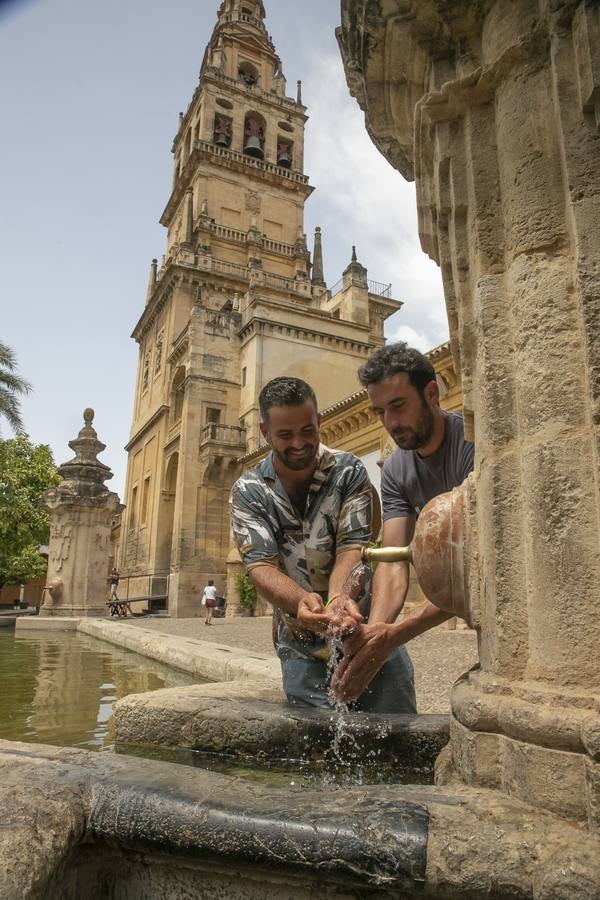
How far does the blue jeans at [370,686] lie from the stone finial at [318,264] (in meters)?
35.1

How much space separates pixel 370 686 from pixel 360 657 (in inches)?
25.8

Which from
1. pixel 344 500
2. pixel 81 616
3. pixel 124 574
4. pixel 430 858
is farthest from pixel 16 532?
pixel 430 858

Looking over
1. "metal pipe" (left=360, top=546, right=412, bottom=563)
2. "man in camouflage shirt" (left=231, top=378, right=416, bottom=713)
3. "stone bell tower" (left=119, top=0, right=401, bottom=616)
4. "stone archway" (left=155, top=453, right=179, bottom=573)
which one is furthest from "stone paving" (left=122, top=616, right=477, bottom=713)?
"stone archway" (left=155, top=453, right=179, bottom=573)

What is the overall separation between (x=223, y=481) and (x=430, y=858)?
26710 millimetres

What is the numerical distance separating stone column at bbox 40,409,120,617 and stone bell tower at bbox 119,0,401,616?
11.5m

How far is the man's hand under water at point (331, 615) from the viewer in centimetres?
219

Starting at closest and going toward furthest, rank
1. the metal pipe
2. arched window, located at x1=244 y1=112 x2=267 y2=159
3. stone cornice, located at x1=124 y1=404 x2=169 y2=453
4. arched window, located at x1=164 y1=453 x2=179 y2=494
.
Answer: the metal pipe, arched window, located at x1=164 y1=453 x2=179 y2=494, stone cornice, located at x1=124 y1=404 x2=169 y2=453, arched window, located at x1=244 y1=112 x2=267 y2=159

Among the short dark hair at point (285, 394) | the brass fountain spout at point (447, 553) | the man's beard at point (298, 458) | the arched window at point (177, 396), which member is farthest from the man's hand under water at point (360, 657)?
the arched window at point (177, 396)

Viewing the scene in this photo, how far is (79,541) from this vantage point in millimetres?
14930

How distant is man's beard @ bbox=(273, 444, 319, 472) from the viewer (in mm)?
2715

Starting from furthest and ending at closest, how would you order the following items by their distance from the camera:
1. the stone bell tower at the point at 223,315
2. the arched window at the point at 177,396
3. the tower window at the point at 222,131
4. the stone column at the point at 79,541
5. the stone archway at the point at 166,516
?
the tower window at the point at 222,131
the arched window at the point at 177,396
the stone archway at the point at 166,516
the stone bell tower at the point at 223,315
the stone column at the point at 79,541

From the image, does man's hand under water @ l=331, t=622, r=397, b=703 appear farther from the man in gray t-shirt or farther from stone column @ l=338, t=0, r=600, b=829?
stone column @ l=338, t=0, r=600, b=829

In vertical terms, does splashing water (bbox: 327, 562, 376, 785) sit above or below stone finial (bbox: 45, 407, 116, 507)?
below

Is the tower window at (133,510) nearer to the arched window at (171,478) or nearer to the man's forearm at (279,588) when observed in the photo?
the arched window at (171,478)
